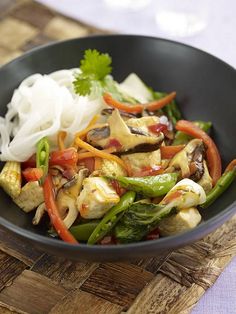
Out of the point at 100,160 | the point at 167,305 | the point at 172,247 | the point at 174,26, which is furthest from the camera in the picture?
the point at 174,26

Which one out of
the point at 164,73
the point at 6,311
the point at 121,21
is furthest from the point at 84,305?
the point at 121,21

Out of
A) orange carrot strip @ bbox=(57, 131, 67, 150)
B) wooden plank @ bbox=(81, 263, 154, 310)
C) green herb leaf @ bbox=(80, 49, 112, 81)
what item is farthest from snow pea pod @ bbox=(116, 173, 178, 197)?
green herb leaf @ bbox=(80, 49, 112, 81)

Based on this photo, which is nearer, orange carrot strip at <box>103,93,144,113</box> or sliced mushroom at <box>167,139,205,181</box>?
sliced mushroom at <box>167,139,205,181</box>

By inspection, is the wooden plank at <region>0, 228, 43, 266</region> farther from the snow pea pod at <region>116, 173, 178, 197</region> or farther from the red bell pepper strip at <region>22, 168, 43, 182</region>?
Result: the snow pea pod at <region>116, 173, 178, 197</region>

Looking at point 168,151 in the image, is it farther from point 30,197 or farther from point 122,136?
point 30,197

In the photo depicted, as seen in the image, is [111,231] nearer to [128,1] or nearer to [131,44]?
[131,44]

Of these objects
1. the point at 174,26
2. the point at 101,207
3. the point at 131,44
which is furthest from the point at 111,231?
the point at 174,26

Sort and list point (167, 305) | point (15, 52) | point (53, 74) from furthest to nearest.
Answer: point (15, 52)
point (53, 74)
point (167, 305)
